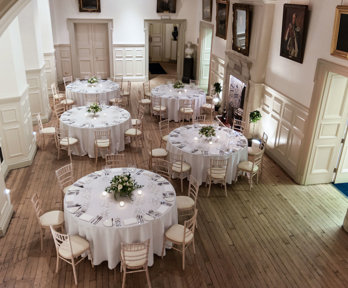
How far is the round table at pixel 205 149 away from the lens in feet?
24.8

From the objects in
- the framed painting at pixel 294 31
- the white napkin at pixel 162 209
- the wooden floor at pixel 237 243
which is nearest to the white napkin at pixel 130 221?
the white napkin at pixel 162 209

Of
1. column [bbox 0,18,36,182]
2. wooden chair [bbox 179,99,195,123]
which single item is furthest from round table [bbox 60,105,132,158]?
wooden chair [bbox 179,99,195,123]

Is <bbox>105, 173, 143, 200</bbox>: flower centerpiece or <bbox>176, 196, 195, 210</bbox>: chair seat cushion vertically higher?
<bbox>105, 173, 143, 200</bbox>: flower centerpiece

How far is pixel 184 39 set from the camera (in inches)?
628

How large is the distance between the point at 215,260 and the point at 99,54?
504 inches

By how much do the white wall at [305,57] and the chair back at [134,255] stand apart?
486cm

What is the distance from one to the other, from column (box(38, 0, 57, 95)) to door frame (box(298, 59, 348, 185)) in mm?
10236

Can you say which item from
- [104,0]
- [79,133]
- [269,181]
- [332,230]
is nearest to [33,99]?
[79,133]

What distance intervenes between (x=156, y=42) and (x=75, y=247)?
16964mm

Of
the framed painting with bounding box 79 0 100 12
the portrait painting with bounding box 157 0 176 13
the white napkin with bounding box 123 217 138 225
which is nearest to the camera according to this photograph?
the white napkin with bounding box 123 217 138 225

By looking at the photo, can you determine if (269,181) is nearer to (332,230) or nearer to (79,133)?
(332,230)

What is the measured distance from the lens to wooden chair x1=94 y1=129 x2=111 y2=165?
28.0ft

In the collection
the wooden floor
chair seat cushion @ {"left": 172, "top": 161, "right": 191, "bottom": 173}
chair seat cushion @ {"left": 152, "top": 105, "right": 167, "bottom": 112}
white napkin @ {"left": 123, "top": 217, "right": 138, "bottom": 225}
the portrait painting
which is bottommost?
the wooden floor

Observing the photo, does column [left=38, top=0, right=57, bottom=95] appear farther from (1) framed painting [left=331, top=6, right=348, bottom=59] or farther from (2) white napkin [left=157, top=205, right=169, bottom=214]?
(1) framed painting [left=331, top=6, right=348, bottom=59]
